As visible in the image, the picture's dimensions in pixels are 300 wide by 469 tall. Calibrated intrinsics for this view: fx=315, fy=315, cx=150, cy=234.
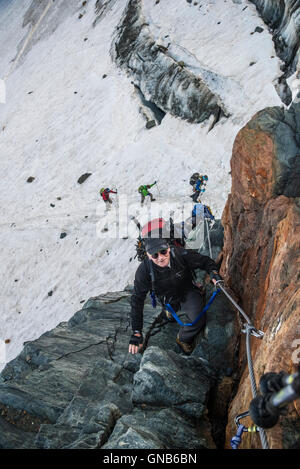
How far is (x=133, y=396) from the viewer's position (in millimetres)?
4574

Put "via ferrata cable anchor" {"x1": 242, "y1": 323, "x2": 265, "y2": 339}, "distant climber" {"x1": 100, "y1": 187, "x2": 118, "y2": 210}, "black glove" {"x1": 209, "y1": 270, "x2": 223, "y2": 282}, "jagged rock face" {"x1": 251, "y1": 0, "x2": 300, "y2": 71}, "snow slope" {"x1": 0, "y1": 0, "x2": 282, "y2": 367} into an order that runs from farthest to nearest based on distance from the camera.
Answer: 1. "distant climber" {"x1": 100, "y1": 187, "x2": 118, "y2": 210}
2. "snow slope" {"x1": 0, "y1": 0, "x2": 282, "y2": 367}
3. "jagged rock face" {"x1": 251, "y1": 0, "x2": 300, "y2": 71}
4. "black glove" {"x1": 209, "y1": 270, "x2": 223, "y2": 282}
5. "via ferrata cable anchor" {"x1": 242, "y1": 323, "x2": 265, "y2": 339}

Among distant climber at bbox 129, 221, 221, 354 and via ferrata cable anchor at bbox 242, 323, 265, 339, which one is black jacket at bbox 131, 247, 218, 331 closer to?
distant climber at bbox 129, 221, 221, 354

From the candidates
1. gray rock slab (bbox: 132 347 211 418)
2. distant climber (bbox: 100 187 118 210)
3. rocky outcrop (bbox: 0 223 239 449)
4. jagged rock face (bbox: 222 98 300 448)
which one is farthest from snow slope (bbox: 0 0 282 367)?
gray rock slab (bbox: 132 347 211 418)

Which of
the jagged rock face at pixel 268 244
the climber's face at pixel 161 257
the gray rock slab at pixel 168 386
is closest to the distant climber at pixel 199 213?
the jagged rock face at pixel 268 244

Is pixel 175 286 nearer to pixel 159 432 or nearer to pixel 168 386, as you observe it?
pixel 168 386

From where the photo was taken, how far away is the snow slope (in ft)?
58.5

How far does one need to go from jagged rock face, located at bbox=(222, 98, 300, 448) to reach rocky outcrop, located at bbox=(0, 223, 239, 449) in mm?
465

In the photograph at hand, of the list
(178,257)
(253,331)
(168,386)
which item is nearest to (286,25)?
(178,257)

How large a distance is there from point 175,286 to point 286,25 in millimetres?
18295
